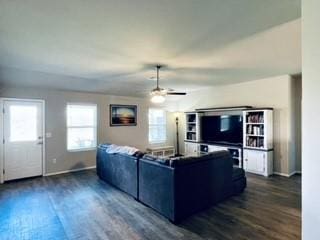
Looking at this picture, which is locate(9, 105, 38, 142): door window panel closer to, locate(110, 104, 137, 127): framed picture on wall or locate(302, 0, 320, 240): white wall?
locate(110, 104, 137, 127): framed picture on wall

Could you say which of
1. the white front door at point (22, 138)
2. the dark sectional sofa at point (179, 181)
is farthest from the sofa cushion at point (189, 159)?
the white front door at point (22, 138)

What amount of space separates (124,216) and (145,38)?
271cm

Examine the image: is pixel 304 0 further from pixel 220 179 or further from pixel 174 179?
pixel 220 179

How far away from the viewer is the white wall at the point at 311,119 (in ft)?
5.20

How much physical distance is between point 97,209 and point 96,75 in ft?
10.1

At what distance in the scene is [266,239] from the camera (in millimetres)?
2508

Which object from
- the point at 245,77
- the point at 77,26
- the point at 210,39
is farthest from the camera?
the point at 245,77

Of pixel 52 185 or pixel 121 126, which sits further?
pixel 121 126

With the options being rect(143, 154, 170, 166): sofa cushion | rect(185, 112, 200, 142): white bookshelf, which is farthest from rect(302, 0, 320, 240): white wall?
rect(185, 112, 200, 142): white bookshelf

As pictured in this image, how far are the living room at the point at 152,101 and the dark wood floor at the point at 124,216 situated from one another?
25 millimetres

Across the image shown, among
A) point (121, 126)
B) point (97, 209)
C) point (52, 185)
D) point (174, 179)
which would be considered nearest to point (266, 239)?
point (174, 179)

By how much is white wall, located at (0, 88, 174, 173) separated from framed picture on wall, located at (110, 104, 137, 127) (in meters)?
0.14

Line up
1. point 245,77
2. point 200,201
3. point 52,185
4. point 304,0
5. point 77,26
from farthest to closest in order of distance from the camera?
1. point 245,77
2. point 52,185
3. point 200,201
4. point 77,26
5. point 304,0

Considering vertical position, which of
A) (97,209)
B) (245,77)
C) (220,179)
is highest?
(245,77)
